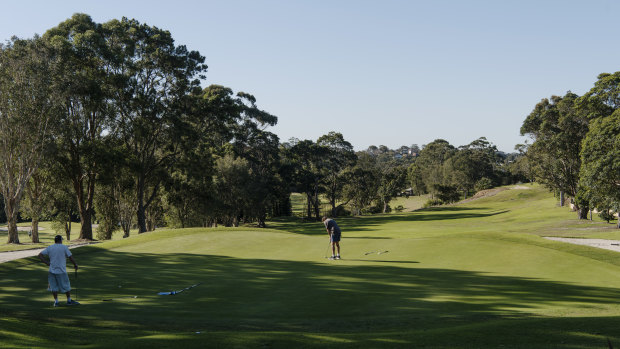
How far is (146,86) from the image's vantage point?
1869 inches

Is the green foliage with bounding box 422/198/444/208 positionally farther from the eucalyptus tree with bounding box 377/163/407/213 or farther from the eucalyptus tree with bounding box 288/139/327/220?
the eucalyptus tree with bounding box 288/139/327/220

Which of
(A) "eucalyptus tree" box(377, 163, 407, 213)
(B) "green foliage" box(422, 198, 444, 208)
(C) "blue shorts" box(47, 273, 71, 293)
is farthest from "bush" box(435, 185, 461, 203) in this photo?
(C) "blue shorts" box(47, 273, 71, 293)

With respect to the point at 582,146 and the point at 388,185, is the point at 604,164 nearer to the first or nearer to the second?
the point at 582,146

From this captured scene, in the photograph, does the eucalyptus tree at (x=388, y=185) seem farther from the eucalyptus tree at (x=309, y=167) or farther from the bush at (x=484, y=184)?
the bush at (x=484, y=184)

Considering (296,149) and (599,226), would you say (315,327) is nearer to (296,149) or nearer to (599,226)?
(599,226)

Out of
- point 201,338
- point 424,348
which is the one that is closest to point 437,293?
point 424,348

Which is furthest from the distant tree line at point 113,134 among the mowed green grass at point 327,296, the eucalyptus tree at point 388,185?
the eucalyptus tree at point 388,185

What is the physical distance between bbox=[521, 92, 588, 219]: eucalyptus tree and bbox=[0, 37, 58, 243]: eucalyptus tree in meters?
52.0

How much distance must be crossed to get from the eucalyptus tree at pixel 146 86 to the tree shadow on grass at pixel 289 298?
31102 mm

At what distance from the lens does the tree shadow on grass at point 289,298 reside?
1030 cm

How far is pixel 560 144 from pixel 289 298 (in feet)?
164

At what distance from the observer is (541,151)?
56.9 metres

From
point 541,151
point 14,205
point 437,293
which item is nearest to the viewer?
point 437,293

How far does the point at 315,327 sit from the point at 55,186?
46639 millimetres
